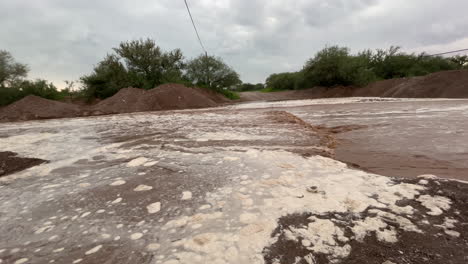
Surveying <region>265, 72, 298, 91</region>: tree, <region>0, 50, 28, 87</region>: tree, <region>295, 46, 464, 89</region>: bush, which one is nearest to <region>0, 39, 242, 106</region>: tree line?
<region>0, 50, 28, 87</region>: tree

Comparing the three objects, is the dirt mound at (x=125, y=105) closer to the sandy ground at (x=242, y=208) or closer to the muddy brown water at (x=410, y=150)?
the sandy ground at (x=242, y=208)

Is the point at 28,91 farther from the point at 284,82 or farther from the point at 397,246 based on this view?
the point at 284,82

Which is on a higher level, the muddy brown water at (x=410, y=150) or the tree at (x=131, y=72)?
the tree at (x=131, y=72)

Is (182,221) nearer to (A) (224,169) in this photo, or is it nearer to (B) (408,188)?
(A) (224,169)

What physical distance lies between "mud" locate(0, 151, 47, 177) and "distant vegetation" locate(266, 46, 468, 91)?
2658cm

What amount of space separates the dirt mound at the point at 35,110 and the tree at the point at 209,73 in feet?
51.1

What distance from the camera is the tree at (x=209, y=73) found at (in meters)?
26.5

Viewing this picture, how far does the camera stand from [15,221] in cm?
144

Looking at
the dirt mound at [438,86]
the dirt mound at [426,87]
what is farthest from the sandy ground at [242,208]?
the dirt mound at [426,87]

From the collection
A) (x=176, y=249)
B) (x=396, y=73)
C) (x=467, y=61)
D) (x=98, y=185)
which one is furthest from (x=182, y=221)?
(x=467, y=61)

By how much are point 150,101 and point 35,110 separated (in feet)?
17.7

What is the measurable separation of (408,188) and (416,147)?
1601 millimetres

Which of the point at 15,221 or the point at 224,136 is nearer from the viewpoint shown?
the point at 15,221

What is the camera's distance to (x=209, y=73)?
26625 mm
